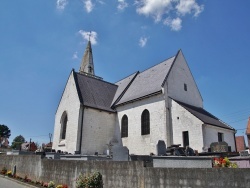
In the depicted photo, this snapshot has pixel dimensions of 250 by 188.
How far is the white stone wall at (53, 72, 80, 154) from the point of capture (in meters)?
23.0

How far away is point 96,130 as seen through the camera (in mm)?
23750

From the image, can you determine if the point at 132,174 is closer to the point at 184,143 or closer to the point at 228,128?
the point at 184,143

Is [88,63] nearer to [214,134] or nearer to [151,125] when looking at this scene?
[151,125]

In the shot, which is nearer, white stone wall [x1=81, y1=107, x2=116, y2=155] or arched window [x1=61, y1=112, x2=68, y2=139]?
white stone wall [x1=81, y1=107, x2=116, y2=155]

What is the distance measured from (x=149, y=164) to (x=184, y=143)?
10399 millimetres

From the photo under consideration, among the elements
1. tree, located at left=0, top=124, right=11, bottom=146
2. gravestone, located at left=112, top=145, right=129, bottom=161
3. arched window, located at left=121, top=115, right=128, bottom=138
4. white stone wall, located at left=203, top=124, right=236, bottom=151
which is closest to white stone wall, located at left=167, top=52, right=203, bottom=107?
white stone wall, located at left=203, top=124, right=236, bottom=151

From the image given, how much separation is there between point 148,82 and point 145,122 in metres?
4.88

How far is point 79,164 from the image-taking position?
1138 cm

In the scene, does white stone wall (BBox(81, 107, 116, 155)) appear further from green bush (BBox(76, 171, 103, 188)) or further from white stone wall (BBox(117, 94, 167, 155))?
green bush (BBox(76, 171, 103, 188))

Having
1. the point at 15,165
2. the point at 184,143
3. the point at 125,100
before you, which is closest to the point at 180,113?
the point at 184,143

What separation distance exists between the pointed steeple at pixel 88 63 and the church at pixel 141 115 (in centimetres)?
1375

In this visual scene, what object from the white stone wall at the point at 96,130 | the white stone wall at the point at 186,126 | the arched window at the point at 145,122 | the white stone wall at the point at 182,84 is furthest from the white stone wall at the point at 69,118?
the white stone wall at the point at 182,84

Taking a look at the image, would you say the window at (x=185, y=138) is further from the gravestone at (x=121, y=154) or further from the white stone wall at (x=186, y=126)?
the gravestone at (x=121, y=154)

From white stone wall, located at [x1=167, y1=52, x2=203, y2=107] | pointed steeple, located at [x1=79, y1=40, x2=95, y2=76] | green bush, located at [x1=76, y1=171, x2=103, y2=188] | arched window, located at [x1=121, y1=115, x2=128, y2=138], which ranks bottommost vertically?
green bush, located at [x1=76, y1=171, x2=103, y2=188]
